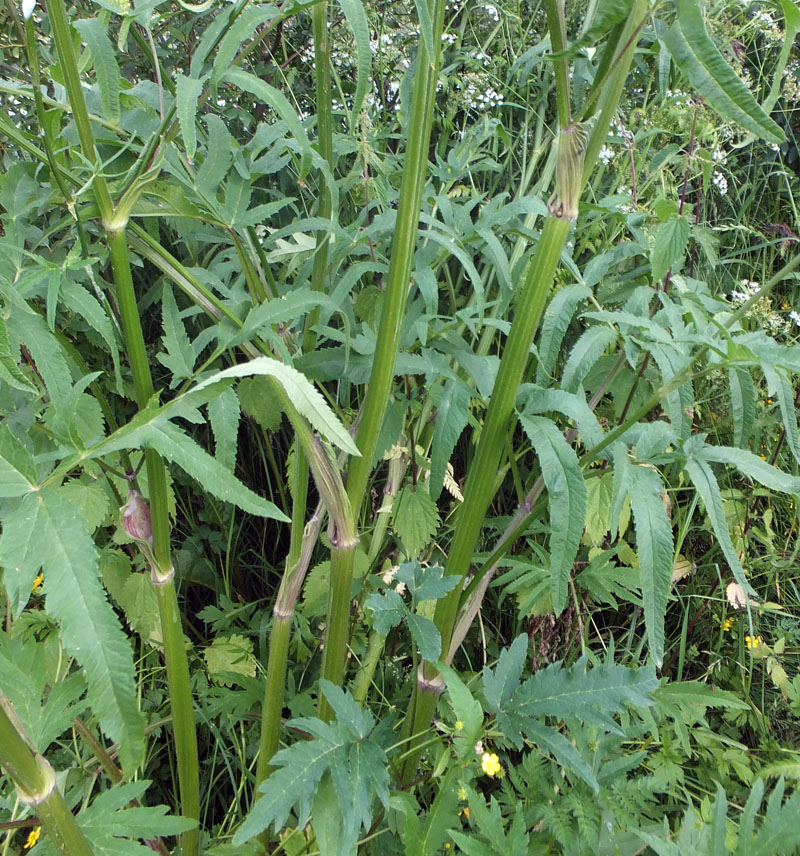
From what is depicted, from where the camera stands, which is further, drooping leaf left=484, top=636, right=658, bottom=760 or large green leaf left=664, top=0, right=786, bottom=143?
drooping leaf left=484, top=636, right=658, bottom=760

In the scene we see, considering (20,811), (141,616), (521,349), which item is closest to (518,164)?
(521,349)

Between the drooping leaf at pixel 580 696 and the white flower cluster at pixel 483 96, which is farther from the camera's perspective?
the white flower cluster at pixel 483 96

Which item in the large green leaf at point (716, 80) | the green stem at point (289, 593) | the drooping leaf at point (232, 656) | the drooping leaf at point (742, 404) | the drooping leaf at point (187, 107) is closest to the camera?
the large green leaf at point (716, 80)

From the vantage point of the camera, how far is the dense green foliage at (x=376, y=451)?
60 cm

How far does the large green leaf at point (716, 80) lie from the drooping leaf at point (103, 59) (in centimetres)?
51

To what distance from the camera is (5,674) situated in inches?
27.9

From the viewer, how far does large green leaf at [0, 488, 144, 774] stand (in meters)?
0.48

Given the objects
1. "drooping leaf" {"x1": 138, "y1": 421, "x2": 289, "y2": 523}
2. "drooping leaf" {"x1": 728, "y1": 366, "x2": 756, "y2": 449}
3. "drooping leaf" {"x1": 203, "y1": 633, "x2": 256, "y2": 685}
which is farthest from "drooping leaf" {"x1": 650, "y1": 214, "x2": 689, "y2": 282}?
"drooping leaf" {"x1": 203, "y1": 633, "x2": 256, "y2": 685}

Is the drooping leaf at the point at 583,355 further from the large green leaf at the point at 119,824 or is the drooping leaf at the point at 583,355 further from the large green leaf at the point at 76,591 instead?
the large green leaf at the point at 119,824

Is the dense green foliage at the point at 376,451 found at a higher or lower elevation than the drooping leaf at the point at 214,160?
lower

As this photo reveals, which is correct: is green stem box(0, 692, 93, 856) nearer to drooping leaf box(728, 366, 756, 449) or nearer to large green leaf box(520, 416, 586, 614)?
large green leaf box(520, 416, 586, 614)

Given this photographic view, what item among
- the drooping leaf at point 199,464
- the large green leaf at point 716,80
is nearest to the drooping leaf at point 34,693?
the drooping leaf at point 199,464

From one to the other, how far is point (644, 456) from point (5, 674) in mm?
748

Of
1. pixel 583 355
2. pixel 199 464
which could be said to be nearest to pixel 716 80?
pixel 583 355
